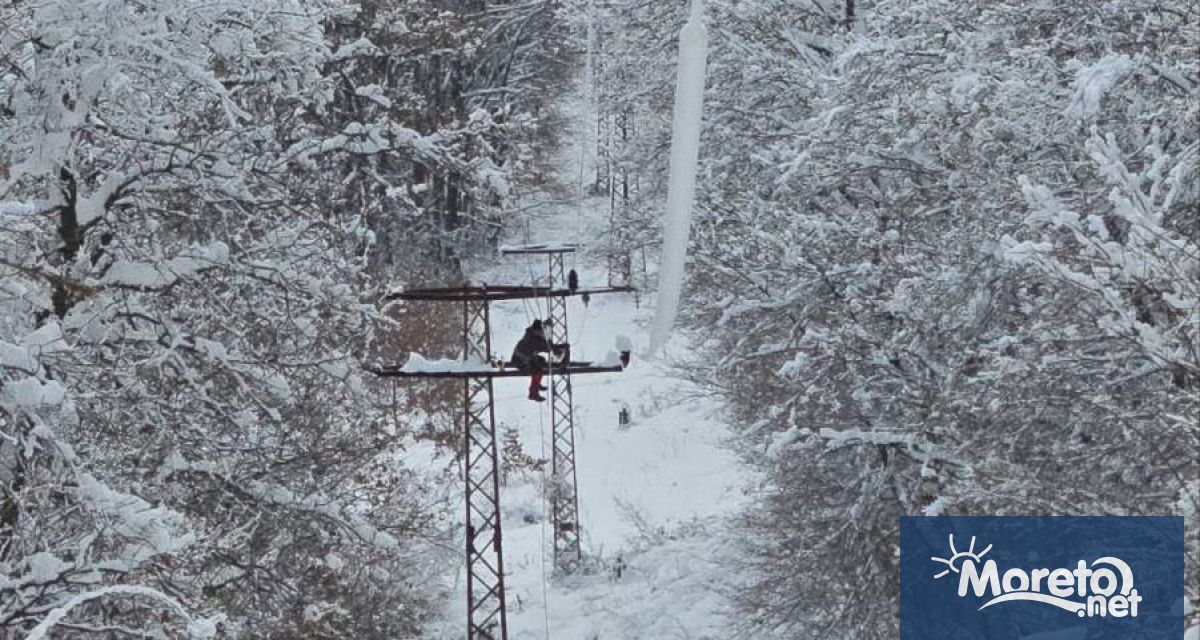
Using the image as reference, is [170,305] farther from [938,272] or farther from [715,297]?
[715,297]

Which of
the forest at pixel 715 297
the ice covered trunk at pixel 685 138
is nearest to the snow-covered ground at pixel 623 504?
the forest at pixel 715 297

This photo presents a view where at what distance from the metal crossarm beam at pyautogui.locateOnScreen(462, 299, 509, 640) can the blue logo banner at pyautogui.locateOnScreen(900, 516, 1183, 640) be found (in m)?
4.29

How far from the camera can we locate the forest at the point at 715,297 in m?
7.02

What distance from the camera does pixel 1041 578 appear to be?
33.1ft

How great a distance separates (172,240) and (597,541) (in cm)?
1254

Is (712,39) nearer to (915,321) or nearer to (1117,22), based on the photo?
(915,321)

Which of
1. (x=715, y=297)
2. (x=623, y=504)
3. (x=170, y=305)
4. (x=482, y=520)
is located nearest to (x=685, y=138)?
(x=170, y=305)

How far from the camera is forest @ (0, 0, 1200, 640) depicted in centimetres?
702

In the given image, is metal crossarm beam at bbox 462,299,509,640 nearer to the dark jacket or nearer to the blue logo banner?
the dark jacket

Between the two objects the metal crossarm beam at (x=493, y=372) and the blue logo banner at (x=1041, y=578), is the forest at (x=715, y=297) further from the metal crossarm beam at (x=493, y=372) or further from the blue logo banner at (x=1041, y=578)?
the metal crossarm beam at (x=493, y=372)

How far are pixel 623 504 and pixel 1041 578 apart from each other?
1249cm

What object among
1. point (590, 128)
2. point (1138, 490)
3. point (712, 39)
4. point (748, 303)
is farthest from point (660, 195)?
point (590, 128)

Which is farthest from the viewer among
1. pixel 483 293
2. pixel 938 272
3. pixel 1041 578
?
pixel 483 293

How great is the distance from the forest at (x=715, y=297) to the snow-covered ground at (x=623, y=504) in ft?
0.80
